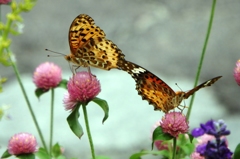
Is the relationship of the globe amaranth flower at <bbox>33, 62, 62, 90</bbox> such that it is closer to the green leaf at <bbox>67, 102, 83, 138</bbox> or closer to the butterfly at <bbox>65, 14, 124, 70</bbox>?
the butterfly at <bbox>65, 14, 124, 70</bbox>

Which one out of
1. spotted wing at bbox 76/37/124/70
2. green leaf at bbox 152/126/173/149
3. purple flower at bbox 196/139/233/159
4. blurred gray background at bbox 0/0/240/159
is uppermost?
blurred gray background at bbox 0/0/240/159

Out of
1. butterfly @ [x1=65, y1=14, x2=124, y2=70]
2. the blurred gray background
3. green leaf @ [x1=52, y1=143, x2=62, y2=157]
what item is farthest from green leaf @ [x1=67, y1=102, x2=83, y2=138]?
the blurred gray background

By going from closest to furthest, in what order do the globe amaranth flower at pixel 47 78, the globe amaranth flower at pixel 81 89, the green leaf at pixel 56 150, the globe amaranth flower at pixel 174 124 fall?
the globe amaranth flower at pixel 174 124, the globe amaranth flower at pixel 81 89, the green leaf at pixel 56 150, the globe amaranth flower at pixel 47 78

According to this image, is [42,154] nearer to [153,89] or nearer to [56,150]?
[56,150]

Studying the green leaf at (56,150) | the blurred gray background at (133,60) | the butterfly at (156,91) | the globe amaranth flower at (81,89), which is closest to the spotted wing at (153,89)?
the butterfly at (156,91)

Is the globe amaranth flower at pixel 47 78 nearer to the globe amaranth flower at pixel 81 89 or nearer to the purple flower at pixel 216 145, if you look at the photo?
the globe amaranth flower at pixel 81 89

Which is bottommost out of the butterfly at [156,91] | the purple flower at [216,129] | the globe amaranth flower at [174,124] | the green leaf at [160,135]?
the purple flower at [216,129]
